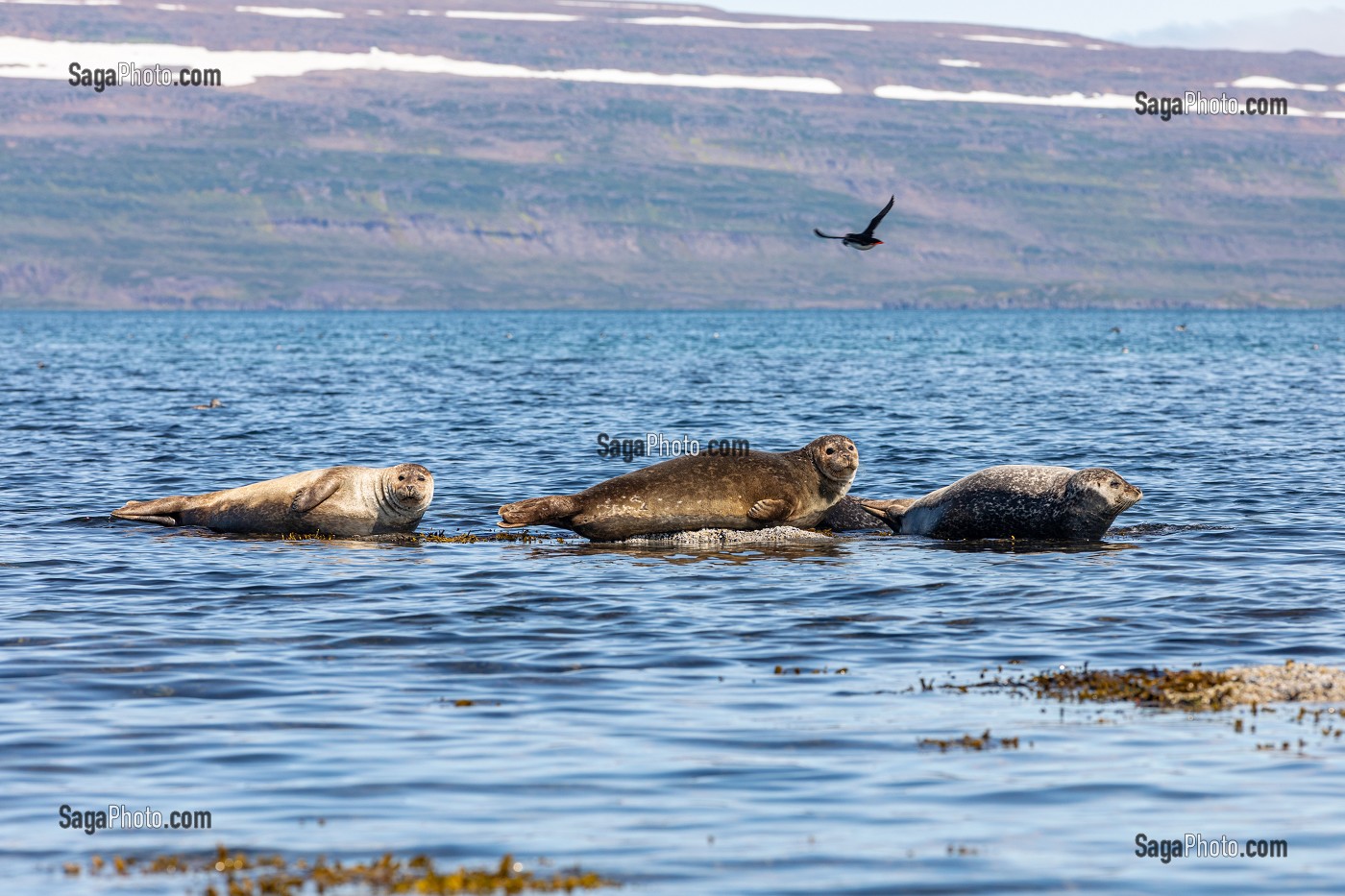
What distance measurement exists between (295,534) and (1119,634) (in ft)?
41.5

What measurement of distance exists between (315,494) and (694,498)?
5441 mm

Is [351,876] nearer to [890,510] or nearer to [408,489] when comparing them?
[408,489]

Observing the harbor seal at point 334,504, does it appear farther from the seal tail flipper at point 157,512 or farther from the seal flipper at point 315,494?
the seal tail flipper at point 157,512

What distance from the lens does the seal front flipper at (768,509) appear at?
2440 cm

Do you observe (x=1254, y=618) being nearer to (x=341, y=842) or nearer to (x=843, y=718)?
(x=843, y=718)

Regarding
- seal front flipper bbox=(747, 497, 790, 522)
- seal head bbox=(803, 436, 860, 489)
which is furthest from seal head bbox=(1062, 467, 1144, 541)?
seal front flipper bbox=(747, 497, 790, 522)

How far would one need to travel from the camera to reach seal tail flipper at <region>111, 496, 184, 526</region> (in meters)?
26.4

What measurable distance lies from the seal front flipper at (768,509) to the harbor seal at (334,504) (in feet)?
15.0

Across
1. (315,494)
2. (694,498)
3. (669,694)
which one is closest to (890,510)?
(694,498)

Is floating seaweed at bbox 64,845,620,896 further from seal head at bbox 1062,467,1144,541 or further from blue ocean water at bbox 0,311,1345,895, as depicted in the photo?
seal head at bbox 1062,467,1144,541

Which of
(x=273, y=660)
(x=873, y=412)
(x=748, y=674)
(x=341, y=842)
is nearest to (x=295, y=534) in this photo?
(x=273, y=660)

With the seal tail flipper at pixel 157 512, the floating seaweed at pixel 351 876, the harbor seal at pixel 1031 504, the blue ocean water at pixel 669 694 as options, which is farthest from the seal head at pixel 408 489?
the floating seaweed at pixel 351 876

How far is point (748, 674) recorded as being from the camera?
15797 mm

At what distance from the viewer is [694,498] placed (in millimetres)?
24234
